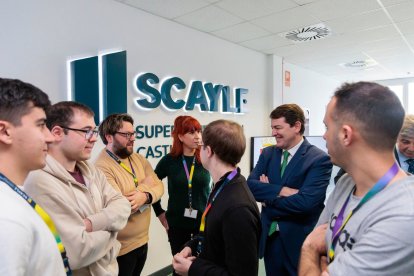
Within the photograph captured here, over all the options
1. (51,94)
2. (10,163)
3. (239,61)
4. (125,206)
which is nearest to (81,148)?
(125,206)

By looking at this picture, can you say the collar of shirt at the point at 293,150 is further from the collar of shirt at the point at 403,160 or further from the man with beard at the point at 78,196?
the man with beard at the point at 78,196

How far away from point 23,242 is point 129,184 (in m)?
1.19

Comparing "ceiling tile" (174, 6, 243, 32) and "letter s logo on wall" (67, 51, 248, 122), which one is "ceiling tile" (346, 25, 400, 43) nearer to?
"ceiling tile" (174, 6, 243, 32)

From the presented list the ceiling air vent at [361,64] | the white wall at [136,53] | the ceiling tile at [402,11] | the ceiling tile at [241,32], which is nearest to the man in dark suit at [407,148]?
the ceiling tile at [402,11]

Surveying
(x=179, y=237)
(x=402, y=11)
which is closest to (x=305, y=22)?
(x=402, y=11)

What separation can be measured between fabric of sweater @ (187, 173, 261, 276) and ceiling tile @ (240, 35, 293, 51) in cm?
349

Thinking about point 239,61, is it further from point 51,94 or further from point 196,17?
point 51,94

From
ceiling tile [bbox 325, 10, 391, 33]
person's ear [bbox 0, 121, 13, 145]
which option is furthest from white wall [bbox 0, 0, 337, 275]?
person's ear [bbox 0, 121, 13, 145]

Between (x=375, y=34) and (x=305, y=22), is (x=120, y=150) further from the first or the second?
(x=375, y=34)

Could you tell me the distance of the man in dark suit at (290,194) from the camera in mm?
1899

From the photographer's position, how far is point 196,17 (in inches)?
133

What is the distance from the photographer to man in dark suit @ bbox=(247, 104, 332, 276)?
1.90 metres

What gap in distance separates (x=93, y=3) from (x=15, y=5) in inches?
27.6

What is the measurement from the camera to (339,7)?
3.16 m
